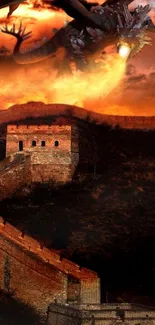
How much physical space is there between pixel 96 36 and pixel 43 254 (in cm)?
909

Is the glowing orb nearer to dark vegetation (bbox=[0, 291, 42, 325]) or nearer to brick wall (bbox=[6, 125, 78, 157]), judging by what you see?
brick wall (bbox=[6, 125, 78, 157])

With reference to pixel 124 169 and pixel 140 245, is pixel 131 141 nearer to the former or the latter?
pixel 124 169

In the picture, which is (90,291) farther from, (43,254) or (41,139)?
(41,139)

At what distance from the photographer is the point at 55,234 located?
54.9 feet

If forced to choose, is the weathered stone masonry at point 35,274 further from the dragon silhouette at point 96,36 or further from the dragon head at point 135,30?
the dragon head at point 135,30

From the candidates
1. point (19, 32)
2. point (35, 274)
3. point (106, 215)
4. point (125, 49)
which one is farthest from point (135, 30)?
point (35, 274)

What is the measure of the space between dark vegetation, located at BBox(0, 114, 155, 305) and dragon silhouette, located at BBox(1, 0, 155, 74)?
5.98 metres

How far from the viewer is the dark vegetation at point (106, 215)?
48.2 ft

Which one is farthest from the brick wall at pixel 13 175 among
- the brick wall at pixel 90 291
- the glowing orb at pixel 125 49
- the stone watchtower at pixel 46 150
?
the brick wall at pixel 90 291

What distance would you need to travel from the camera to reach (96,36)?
16.5m

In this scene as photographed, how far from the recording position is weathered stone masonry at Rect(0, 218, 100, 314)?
1135cm

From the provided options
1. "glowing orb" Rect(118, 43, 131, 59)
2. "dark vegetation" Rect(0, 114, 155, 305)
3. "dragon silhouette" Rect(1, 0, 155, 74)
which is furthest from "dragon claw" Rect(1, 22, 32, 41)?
"dark vegetation" Rect(0, 114, 155, 305)

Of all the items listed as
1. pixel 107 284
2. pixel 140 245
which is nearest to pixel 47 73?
pixel 140 245

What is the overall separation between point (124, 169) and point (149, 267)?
8.94m
